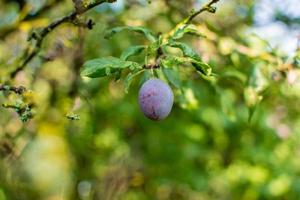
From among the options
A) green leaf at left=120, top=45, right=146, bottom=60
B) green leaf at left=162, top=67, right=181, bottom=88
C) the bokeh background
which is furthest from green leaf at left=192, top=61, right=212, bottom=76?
the bokeh background

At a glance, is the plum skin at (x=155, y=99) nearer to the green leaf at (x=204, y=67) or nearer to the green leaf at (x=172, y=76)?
the green leaf at (x=204, y=67)

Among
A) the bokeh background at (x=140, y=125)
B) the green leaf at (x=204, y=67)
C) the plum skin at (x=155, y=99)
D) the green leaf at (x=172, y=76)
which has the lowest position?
the bokeh background at (x=140, y=125)

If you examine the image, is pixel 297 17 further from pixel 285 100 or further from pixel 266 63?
pixel 285 100

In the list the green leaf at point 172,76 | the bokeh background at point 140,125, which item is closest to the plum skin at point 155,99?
the green leaf at point 172,76

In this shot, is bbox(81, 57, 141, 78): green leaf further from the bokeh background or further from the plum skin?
the bokeh background

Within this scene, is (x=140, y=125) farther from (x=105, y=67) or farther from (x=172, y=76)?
(x=105, y=67)

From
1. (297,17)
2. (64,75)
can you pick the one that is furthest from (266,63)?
(64,75)

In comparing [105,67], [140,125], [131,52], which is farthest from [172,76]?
[140,125]
